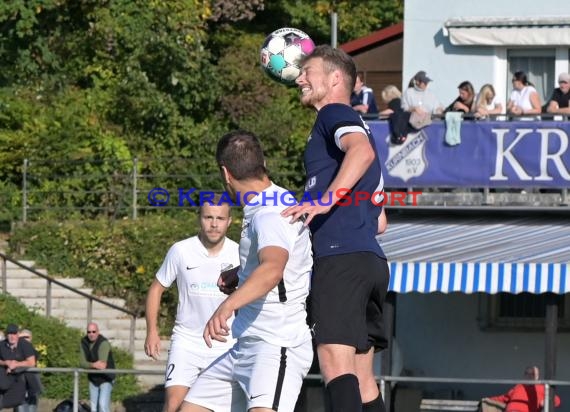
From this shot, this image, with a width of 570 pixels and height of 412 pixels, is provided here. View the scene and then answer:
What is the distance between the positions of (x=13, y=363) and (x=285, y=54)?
340 inches

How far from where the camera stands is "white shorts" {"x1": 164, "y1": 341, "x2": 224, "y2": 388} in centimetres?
1037

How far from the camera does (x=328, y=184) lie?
7652mm

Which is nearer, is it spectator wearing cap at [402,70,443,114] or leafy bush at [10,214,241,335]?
spectator wearing cap at [402,70,443,114]

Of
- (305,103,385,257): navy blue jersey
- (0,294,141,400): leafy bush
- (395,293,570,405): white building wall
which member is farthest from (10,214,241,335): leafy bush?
(305,103,385,257): navy blue jersey

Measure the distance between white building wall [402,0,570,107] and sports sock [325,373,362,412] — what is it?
14.7 metres

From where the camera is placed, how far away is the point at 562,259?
16484 mm

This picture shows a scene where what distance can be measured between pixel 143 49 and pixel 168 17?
2.97 feet

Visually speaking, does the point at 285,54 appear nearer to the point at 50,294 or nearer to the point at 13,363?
the point at 13,363

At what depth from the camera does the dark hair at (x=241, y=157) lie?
7.56 meters

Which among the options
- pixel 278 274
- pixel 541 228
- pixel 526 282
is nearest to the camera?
pixel 278 274

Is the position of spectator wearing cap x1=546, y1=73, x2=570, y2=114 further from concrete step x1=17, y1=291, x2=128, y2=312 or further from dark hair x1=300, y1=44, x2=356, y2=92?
dark hair x1=300, y1=44, x2=356, y2=92

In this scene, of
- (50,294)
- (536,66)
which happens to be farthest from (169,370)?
(536,66)

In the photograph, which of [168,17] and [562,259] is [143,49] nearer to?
[168,17]

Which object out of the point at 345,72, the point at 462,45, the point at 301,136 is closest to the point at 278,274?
the point at 345,72
